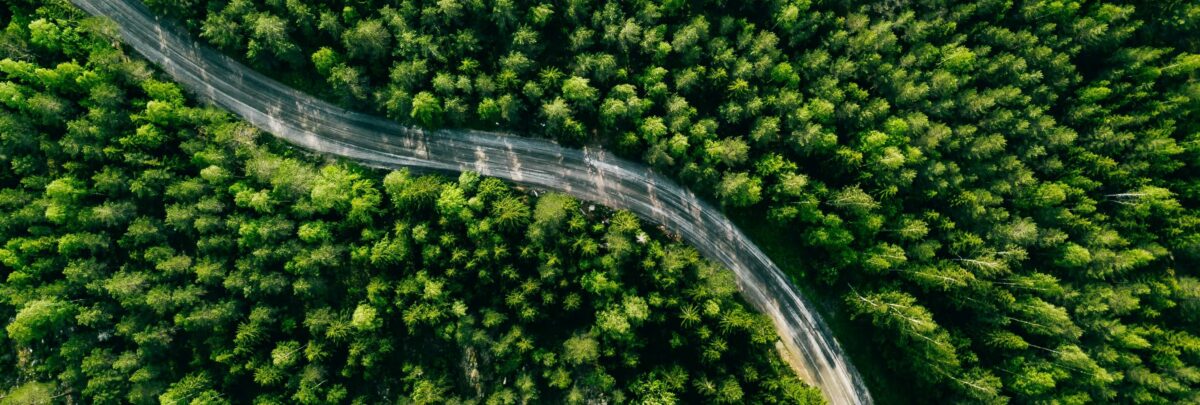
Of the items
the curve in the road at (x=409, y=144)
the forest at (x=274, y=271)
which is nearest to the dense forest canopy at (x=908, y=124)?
the curve in the road at (x=409, y=144)

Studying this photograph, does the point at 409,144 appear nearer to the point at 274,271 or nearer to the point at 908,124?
the point at 274,271

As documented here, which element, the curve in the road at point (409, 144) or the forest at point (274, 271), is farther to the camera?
the curve in the road at point (409, 144)

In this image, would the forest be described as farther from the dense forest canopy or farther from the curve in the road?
the dense forest canopy

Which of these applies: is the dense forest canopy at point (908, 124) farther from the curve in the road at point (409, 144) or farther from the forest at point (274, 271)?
the forest at point (274, 271)

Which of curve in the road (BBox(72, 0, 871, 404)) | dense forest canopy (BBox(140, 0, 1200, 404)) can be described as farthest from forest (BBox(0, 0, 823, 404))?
dense forest canopy (BBox(140, 0, 1200, 404))

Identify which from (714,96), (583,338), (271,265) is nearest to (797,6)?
(714,96)

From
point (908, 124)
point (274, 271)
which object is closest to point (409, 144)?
point (274, 271)

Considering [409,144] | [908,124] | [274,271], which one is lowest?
[274,271]
